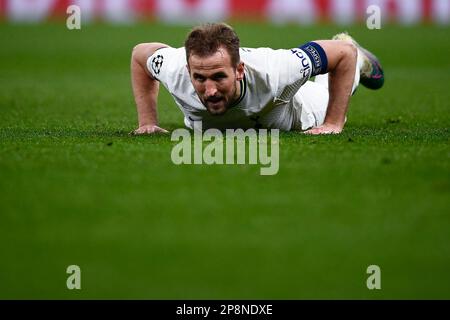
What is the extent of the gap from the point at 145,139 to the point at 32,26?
821 inches

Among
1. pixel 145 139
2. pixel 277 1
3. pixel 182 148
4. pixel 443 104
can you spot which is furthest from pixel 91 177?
pixel 277 1

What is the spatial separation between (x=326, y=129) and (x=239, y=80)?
1.03 m

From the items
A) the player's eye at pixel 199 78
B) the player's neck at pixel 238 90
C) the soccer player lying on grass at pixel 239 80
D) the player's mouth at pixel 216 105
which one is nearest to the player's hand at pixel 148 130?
the soccer player lying on grass at pixel 239 80

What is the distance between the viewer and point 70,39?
23984mm

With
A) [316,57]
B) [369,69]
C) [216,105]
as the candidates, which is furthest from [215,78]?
[369,69]

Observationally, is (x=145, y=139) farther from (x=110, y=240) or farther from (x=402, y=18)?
(x=402, y=18)

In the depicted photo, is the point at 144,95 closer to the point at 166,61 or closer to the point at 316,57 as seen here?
the point at 166,61

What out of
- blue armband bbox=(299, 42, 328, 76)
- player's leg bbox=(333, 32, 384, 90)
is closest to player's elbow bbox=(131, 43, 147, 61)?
blue armband bbox=(299, 42, 328, 76)

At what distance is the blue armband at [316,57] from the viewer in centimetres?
754

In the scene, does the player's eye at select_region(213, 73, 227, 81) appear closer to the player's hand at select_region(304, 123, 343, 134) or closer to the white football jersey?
the white football jersey

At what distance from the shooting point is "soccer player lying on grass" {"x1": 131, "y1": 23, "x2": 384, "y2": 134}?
277 inches

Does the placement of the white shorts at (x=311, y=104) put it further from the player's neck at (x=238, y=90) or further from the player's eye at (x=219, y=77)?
the player's eye at (x=219, y=77)

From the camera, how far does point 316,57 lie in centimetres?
757

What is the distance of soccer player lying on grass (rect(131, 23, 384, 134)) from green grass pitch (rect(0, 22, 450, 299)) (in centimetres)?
32
